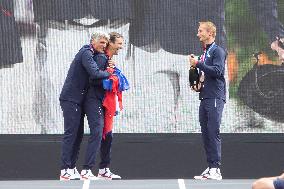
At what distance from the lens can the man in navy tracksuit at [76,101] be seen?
11953 millimetres

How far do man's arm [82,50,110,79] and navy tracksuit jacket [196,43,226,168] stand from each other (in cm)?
102

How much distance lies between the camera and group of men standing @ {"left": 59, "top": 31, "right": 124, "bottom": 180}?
39.2 ft

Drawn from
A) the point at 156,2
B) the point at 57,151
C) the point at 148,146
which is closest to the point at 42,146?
the point at 57,151

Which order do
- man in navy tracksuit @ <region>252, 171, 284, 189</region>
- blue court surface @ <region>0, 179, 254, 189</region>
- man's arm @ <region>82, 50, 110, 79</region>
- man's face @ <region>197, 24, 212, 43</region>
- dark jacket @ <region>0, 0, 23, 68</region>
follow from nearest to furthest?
man in navy tracksuit @ <region>252, 171, 284, 189</region>
blue court surface @ <region>0, 179, 254, 189</region>
man's arm @ <region>82, 50, 110, 79</region>
man's face @ <region>197, 24, 212, 43</region>
dark jacket @ <region>0, 0, 23, 68</region>

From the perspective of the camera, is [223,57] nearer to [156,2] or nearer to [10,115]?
[156,2]

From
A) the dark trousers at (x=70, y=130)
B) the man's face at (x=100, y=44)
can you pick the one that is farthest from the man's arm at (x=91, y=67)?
the dark trousers at (x=70, y=130)

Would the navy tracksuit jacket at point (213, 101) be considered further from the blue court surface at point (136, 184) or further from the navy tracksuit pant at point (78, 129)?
the navy tracksuit pant at point (78, 129)

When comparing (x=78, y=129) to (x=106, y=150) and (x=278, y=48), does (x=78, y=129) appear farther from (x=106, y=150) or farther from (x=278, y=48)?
(x=278, y=48)

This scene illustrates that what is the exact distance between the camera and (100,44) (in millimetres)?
12000

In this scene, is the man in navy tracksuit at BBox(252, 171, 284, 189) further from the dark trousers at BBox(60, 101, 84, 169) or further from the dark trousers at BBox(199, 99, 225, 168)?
the dark trousers at BBox(60, 101, 84, 169)

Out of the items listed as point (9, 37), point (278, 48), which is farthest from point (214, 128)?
point (9, 37)

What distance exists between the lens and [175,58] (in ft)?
44.5

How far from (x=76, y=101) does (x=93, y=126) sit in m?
0.30

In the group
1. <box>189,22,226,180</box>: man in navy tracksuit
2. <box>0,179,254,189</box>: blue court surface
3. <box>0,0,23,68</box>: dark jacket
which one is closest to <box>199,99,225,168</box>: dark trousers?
<box>189,22,226,180</box>: man in navy tracksuit
